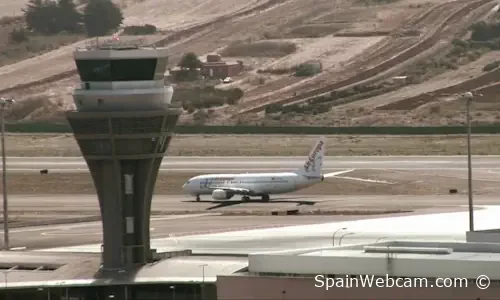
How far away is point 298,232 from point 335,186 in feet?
158

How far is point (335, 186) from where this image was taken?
13175 centimetres

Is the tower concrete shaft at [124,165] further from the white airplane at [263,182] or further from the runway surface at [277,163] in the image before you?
the runway surface at [277,163]

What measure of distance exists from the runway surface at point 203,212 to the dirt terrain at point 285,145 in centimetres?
2817

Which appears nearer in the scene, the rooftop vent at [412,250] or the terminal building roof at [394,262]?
the terminal building roof at [394,262]

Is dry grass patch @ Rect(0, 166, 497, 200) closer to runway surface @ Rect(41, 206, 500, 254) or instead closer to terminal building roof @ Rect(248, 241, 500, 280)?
runway surface @ Rect(41, 206, 500, 254)

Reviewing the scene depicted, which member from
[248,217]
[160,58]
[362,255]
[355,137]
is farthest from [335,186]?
[362,255]

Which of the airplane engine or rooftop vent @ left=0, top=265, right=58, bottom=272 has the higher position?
the airplane engine

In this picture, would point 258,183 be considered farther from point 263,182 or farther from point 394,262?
point 394,262

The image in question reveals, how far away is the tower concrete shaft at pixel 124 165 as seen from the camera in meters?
64.5

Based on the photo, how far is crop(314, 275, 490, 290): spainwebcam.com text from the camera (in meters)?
50.1

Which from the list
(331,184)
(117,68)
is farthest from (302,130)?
(117,68)

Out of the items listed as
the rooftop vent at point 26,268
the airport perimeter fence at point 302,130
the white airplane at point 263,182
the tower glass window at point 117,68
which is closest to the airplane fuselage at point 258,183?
the white airplane at point 263,182

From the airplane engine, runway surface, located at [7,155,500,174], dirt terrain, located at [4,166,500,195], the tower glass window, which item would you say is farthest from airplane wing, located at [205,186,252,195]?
the tower glass window

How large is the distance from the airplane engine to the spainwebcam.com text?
73.8 m
